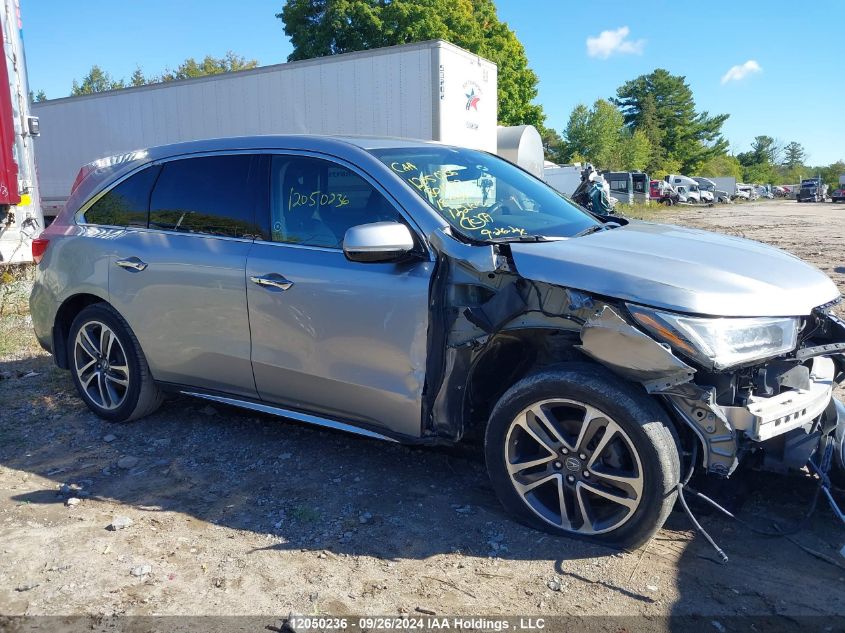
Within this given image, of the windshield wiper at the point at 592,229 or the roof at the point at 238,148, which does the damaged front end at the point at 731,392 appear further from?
the roof at the point at 238,148

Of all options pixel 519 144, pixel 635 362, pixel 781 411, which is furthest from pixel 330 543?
pixel 519 144

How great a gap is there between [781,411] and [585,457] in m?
0.78

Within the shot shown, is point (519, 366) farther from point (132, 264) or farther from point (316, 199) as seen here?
point (132, 264)

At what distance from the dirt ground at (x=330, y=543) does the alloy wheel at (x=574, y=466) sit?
0.14 meters

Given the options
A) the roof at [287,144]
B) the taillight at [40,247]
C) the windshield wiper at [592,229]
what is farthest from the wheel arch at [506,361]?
the taillight at [40,247]

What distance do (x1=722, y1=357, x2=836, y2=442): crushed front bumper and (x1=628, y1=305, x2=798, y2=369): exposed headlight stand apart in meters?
0.19

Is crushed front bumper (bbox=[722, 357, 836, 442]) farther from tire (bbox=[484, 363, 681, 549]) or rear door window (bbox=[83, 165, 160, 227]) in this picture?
rear door window (bbox=[83, 165, 160, 227])

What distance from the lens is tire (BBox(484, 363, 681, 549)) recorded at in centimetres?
278

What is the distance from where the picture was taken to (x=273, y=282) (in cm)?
361

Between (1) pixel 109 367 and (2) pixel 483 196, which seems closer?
(2) pixel 483 196

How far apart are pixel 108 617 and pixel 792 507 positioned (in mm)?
3032

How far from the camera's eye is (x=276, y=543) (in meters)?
3.14

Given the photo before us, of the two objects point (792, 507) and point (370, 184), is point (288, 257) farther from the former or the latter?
point (792, 507)

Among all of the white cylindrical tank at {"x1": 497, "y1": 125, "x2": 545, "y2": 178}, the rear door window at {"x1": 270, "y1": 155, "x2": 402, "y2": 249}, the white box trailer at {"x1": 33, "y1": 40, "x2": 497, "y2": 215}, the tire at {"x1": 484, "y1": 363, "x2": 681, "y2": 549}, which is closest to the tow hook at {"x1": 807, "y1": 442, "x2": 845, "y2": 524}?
the tire at {"x1": 484, "y1": 363, "x2": 681, "y2": 549}
